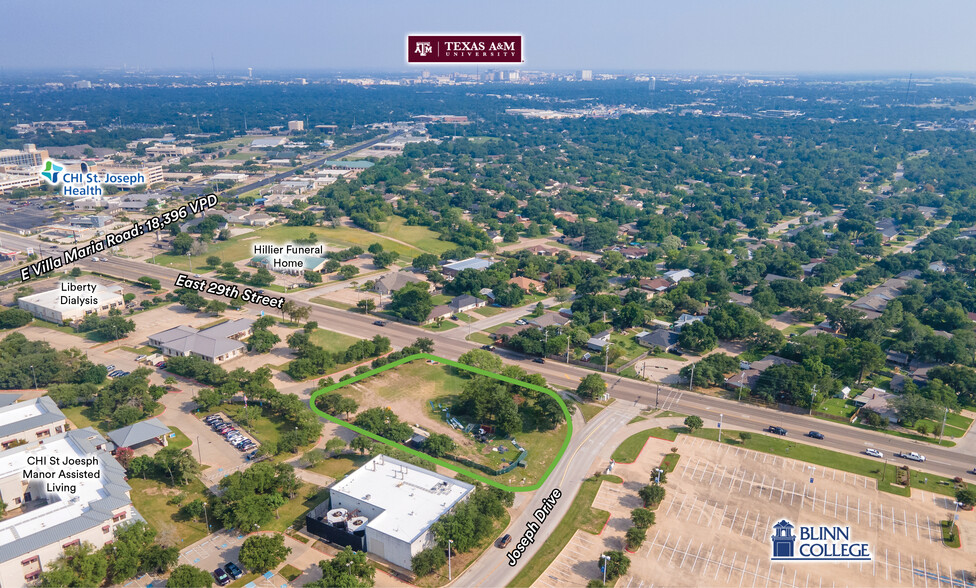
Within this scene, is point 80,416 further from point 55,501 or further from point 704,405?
point 704,405

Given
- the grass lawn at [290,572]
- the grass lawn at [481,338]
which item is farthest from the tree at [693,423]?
the grass lawn at [290,572]

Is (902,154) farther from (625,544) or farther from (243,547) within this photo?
(243,547)

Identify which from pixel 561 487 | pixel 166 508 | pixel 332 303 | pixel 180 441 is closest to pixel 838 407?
pixel 561 487

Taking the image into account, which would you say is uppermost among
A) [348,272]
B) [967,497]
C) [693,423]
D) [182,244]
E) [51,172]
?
[51,172]

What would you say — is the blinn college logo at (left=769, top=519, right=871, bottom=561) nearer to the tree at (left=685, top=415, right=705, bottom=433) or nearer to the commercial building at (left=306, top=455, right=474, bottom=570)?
the tree at (left=685, top=415, right=705, bottom=433)

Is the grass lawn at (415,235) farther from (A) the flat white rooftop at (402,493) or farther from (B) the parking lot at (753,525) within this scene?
(B) the parking lot at (753,525)

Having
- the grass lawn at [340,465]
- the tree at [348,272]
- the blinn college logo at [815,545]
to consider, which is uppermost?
the tree at [348,272]
